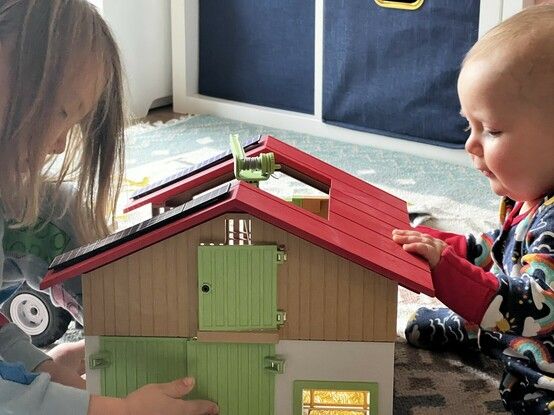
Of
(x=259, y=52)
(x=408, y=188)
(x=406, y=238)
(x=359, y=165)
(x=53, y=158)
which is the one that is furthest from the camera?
(x=259, y=52)

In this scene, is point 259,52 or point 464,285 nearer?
point 464,285

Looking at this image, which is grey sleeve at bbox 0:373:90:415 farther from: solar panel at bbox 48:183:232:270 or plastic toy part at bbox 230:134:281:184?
plastic toy part at bbox 230:134:281:184

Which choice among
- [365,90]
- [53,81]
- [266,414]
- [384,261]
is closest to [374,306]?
[384,261]

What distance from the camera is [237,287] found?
0.87 meters

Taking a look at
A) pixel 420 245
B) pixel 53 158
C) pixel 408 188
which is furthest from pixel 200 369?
pixel 408 188

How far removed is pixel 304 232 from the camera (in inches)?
33.1

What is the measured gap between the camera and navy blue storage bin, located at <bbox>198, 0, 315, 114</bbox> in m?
2.15

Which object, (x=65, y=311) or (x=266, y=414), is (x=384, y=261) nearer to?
(x=266, y=414)

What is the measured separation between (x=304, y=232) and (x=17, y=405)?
0.30 metres

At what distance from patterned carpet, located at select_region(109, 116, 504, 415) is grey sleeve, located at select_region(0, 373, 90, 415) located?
1.21ft

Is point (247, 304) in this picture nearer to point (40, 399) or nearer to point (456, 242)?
point (40, 399)

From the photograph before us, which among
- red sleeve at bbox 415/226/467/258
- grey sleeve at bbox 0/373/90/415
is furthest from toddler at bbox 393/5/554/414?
grey sleeve at bbox 0/373/90/415

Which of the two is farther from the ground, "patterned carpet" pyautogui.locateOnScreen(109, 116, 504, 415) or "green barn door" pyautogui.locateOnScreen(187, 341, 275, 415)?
"green barn door" pyautogui.locateOnScreen(187, 341, 275, 415)

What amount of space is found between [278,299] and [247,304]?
29mm
